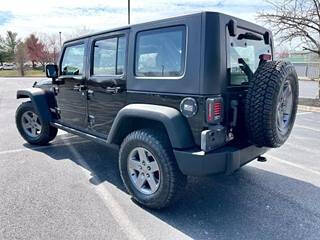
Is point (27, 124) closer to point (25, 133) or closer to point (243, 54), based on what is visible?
point (25, 133)

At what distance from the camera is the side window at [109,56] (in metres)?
3.64

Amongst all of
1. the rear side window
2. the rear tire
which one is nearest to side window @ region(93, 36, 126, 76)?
the rear side window

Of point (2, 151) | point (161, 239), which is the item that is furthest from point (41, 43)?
point (161, 239)

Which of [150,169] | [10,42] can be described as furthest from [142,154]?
[10,42]

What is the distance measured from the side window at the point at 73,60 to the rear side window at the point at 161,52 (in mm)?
1408

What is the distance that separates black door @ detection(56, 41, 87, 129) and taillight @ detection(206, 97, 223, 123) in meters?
2.24

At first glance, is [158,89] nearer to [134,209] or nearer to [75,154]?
[134,209]

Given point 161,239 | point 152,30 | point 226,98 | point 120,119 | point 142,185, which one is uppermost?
point 152,30

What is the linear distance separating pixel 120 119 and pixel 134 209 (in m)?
1.03

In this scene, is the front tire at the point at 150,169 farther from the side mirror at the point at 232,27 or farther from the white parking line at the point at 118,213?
the side mirror at the point at 232,27

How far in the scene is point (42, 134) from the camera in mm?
5453

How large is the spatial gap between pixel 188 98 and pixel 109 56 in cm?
156

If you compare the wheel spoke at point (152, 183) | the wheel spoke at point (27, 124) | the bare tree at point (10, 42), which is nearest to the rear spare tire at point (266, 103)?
the wheel spoke at point (152, 183)

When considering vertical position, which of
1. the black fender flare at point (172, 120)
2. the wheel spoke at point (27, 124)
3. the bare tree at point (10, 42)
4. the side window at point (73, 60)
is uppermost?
the bare tree at point (10, 42)
